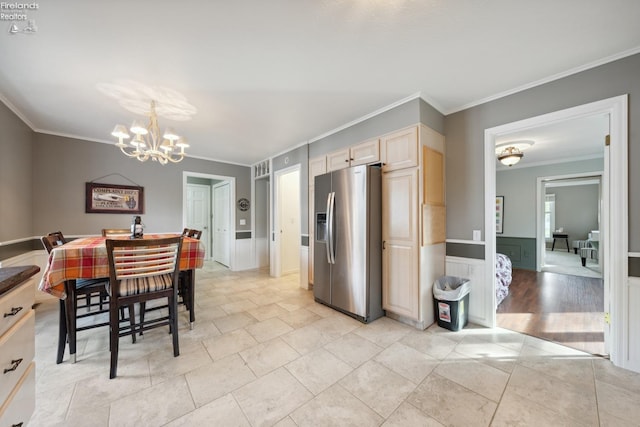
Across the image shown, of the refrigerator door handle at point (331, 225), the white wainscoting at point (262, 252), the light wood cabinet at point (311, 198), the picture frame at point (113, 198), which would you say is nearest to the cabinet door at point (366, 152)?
the refrigerator door handle at point (331, 225)

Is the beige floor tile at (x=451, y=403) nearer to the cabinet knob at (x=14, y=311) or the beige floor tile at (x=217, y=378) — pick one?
the beige floor tile at (x=217, y=378)

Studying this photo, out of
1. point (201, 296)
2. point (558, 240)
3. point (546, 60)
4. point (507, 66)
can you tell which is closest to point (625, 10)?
point (546, 60)

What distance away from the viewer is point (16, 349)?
879 mm

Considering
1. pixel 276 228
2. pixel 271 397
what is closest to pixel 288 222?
pixel 276 228

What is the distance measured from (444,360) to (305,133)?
320 cm

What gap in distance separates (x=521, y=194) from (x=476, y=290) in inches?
160

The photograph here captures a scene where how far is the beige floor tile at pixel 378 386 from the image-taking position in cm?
150

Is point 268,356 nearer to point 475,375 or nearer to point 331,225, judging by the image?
point 331,225

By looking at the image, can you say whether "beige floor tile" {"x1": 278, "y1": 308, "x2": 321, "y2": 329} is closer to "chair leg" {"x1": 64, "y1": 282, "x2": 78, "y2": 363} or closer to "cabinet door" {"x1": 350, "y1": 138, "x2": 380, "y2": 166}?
"chair leg" {"x1": 64, "y1": 282, "x2": 78, "y2": 363}

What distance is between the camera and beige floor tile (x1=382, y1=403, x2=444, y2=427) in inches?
53.6

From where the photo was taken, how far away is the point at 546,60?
1939 millimetres

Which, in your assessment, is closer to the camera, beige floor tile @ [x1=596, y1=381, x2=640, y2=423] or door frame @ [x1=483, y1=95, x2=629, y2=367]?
beige floor tile @ [x1=596, y1=381, x2=640, y2=423]

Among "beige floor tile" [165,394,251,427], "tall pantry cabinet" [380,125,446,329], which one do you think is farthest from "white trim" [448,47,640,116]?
"beige floor tile" [165,394,251,427]

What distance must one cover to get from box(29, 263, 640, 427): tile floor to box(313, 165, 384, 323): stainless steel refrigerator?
0.32 m
